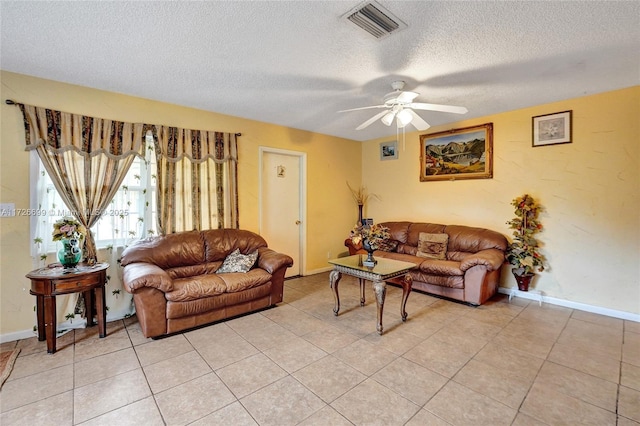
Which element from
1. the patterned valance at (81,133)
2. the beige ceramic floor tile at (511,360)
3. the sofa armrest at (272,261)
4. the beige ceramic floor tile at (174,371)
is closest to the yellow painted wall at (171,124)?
the patterned valance at (81,133)

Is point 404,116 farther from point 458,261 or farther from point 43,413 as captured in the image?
point 43,413

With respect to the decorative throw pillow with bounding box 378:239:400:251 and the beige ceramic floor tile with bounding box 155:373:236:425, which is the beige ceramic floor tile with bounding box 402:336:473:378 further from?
the decorative throw pillow with bounding box 378:239:400:251

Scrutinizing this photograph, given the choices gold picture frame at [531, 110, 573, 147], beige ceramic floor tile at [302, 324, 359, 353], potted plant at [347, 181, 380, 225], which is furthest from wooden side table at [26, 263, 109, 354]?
gold picture frame at [531, 110, 573, 147]

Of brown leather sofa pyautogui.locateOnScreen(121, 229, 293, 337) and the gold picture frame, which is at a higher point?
the gold picture frame

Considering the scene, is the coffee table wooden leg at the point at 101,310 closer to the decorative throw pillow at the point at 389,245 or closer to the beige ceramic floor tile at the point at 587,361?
the decorative throw pillow at the point at 389,245

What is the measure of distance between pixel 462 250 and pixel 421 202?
1.17 metres

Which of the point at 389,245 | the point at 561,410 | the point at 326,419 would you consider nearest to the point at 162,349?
the point at 326,419

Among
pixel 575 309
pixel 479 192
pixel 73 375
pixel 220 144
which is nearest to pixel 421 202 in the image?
pixel 479 192

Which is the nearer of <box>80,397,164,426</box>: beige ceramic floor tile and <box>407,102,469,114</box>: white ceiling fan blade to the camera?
<box>80,397,164,426</box>: beige ceramic floor tile

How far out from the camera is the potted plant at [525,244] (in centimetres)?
371

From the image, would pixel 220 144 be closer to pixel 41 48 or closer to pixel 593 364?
pixel 41 48

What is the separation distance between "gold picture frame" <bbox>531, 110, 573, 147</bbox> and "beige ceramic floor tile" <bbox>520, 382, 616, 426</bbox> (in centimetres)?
310

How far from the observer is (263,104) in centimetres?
366

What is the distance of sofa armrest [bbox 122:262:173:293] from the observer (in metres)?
2.61
